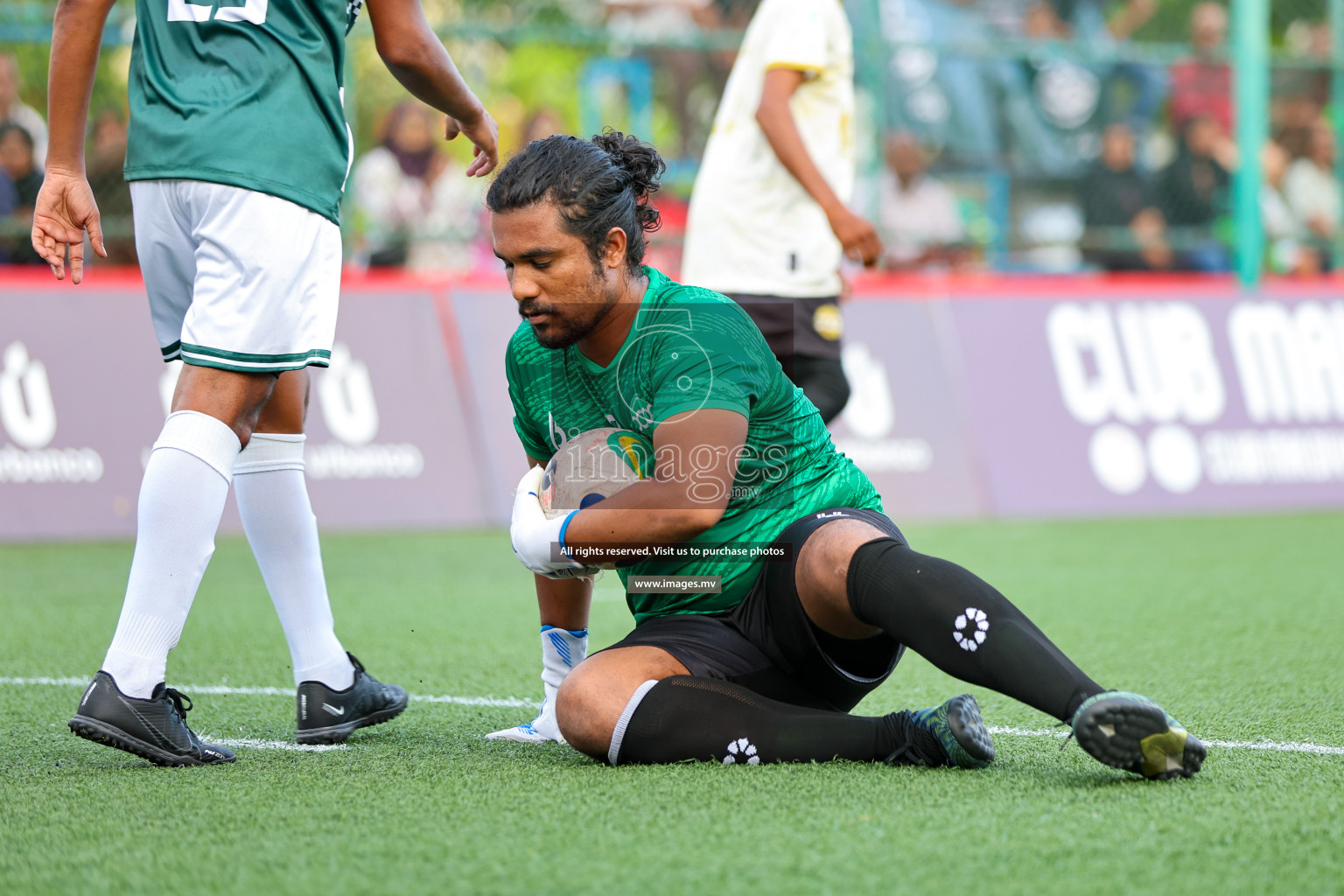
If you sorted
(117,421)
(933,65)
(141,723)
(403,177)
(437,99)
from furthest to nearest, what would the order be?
(933,65)
(403,177)
(117,421)
(437,99)
(141,723)

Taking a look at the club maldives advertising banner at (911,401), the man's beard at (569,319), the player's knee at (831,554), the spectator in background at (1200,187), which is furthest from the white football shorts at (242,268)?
the spectator in background at (1200,187)

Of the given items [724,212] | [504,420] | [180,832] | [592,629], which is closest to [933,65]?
[504,420]

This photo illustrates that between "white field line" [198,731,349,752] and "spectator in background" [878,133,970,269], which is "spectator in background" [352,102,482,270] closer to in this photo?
"spectator in background" [878,133,970,269]

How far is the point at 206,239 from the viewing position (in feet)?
8.82

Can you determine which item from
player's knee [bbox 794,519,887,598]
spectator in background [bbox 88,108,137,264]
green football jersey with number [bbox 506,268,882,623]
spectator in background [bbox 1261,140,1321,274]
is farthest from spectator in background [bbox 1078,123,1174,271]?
player's knee [bbox 794,519,887,598]

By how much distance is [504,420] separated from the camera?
7.41 metres

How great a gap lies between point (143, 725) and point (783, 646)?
3.62 ft

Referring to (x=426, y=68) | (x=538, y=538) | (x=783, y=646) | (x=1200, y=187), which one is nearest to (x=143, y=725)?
(x=538, y=538)

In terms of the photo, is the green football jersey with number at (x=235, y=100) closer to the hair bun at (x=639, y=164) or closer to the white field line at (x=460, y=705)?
the hair bun at (x=639, y=164)

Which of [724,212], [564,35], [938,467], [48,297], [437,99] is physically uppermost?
[564,35]

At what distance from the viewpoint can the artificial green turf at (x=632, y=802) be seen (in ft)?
6.28

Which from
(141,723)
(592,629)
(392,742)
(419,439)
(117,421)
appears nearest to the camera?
(141,723)

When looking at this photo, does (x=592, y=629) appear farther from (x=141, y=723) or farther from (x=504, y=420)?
(x=504, y=420)

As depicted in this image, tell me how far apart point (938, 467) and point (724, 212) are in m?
3.47
